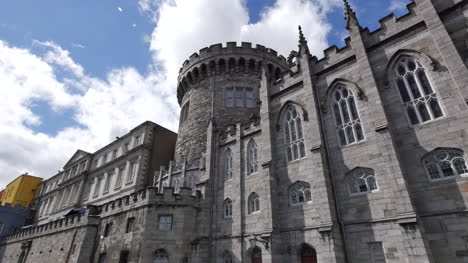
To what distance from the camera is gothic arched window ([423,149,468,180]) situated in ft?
34.8

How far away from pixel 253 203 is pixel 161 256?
6.99 meters

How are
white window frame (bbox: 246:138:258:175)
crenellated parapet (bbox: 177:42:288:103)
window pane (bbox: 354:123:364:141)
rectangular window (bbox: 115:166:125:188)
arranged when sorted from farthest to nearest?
rectangular window (bbox: 115:166:125:188) < crenellated parapet (bbox: 177:42:288:103) < white window frame (bbox: 246:138:258:175) < window pane (bbox: 354:123:364:141)

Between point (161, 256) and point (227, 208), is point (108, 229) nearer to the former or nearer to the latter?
point (161, 256)

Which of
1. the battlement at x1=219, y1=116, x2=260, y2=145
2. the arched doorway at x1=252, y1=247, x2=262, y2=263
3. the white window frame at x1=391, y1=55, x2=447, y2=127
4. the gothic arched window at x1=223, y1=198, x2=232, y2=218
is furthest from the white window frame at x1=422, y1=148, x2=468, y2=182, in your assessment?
the gothic arched window at x1=223, y1=198, x2=232, y2=218

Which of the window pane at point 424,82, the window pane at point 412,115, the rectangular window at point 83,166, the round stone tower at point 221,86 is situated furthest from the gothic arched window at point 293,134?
the rectangular window at point 83,166

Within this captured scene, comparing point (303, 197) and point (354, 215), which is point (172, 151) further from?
point (354, 215)

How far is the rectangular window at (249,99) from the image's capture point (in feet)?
87.7

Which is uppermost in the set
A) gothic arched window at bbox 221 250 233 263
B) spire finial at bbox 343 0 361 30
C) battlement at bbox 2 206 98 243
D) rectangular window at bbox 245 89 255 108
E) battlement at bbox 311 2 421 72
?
rectangular window at bbox 245 89 255 108

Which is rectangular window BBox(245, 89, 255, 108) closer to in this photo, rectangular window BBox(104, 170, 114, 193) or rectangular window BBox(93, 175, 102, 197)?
rectangular window BBox(104, 170, 114, 193)

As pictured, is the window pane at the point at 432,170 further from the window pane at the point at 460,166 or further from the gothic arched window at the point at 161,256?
the gothic arched window at the point at 161,256

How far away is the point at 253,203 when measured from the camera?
57.4 ft

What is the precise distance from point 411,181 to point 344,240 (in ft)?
13.7

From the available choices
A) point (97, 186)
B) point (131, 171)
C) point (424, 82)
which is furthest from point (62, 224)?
point (424, 82)

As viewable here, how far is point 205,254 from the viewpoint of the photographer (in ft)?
57.9
